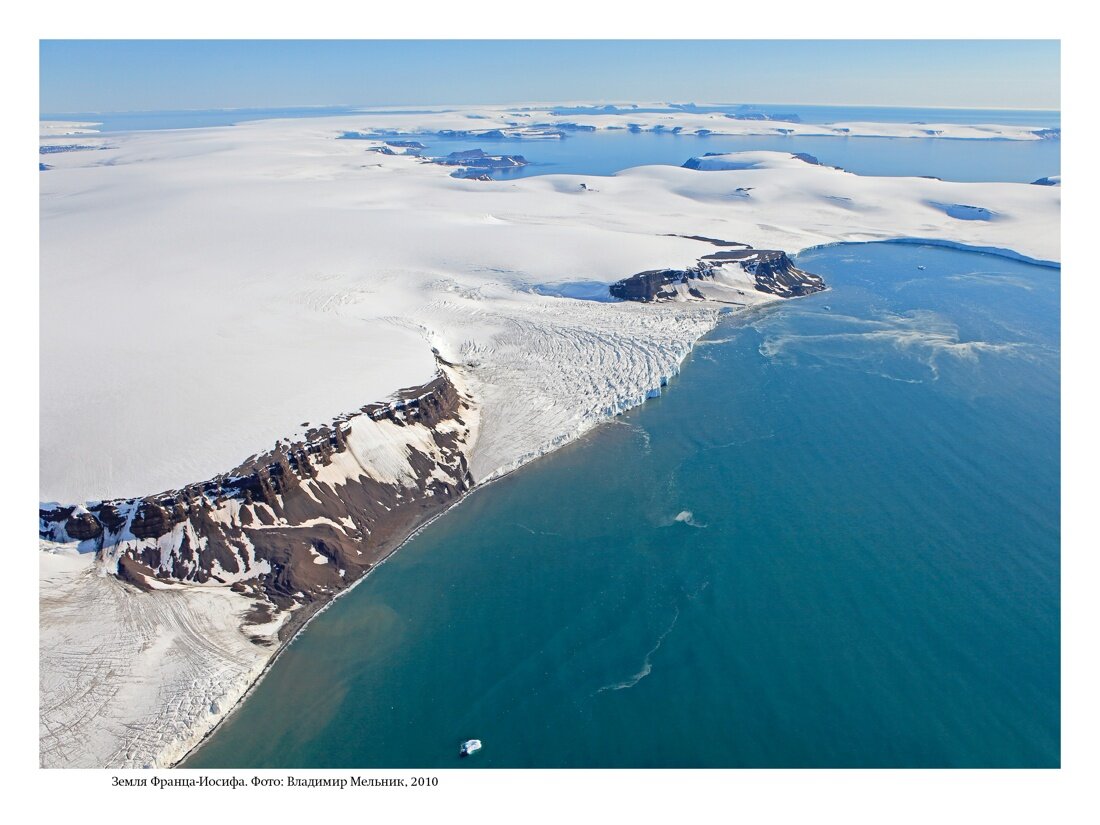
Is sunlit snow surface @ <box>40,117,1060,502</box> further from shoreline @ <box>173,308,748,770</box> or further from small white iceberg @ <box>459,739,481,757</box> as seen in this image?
small white iceberg @ <box>459,739,481,757</box>

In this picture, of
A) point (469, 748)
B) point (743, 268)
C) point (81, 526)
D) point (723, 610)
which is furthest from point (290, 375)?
point (743, 268)

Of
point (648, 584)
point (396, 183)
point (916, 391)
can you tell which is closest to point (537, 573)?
point (648, 584)

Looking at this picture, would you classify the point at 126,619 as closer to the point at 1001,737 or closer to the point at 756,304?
the point at 1001,737

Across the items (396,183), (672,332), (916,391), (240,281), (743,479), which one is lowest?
(743,479)

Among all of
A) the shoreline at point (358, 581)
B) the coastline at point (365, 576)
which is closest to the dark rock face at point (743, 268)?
the coastline at point (365, 576)

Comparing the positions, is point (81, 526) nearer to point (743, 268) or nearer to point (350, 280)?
point (350, 280)

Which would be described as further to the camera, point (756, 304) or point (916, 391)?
point (756, 304)
